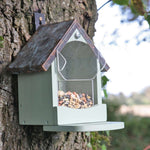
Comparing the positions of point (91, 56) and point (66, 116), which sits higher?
point (91, 56)

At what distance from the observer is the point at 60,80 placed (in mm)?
2021

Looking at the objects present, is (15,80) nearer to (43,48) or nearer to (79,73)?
(43,48)

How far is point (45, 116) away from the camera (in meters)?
1.83

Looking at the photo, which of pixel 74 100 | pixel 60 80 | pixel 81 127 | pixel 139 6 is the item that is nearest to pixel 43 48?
pixel 60 80

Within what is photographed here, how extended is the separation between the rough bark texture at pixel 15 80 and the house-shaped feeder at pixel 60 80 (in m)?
0.05

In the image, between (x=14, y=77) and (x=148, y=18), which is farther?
(x=148, y=18)

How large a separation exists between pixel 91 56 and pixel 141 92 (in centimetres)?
1564

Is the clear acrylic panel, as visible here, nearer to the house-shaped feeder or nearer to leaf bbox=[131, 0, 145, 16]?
the house-shaped feeder

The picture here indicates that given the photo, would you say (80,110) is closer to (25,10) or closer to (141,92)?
(25,10)

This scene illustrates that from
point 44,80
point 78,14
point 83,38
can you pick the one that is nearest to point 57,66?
point 44,80

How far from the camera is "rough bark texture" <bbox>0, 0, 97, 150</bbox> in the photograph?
193 centimetres

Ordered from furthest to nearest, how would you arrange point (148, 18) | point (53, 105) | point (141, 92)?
1. point (141, 92)
2. point (148, 18)
3. point (53, 105)

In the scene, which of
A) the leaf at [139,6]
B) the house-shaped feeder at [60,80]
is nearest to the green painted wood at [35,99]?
the house-shaped feeder at [60,80]

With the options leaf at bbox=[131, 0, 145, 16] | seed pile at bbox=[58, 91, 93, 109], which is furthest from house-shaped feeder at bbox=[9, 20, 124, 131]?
leaf at bbox=[131, 0, 145, 16]
